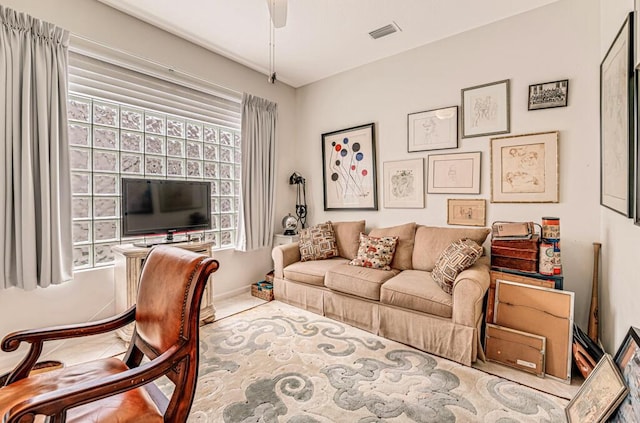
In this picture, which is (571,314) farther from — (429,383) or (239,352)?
(239,352)

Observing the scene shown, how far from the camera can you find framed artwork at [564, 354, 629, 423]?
51.5 inches

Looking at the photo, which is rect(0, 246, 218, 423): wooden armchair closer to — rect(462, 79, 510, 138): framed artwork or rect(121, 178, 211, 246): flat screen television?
rect(121, 178, 211, 246): flat screen television

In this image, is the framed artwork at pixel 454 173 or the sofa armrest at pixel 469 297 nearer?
the sofa armrest at pixel 469 297

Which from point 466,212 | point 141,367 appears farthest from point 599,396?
point 141,367

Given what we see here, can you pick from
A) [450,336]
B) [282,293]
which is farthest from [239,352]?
[450,336]

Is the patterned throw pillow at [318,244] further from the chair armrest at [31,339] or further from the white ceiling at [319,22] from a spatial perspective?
the chair armrest at [31,339]

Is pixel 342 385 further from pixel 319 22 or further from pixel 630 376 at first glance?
pixel 319 22

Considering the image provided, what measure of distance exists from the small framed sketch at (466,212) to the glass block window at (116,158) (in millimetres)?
2661

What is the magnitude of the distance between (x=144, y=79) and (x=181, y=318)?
8.78ft

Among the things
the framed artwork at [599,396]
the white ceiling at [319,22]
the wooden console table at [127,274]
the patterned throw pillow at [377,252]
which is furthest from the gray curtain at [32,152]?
the framed artwork at [599,396]

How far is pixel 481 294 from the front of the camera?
2.11m

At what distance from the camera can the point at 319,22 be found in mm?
2791

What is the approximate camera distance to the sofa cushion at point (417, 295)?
228cm

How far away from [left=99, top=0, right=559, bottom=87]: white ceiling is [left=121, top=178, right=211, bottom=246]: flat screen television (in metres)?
1.52
